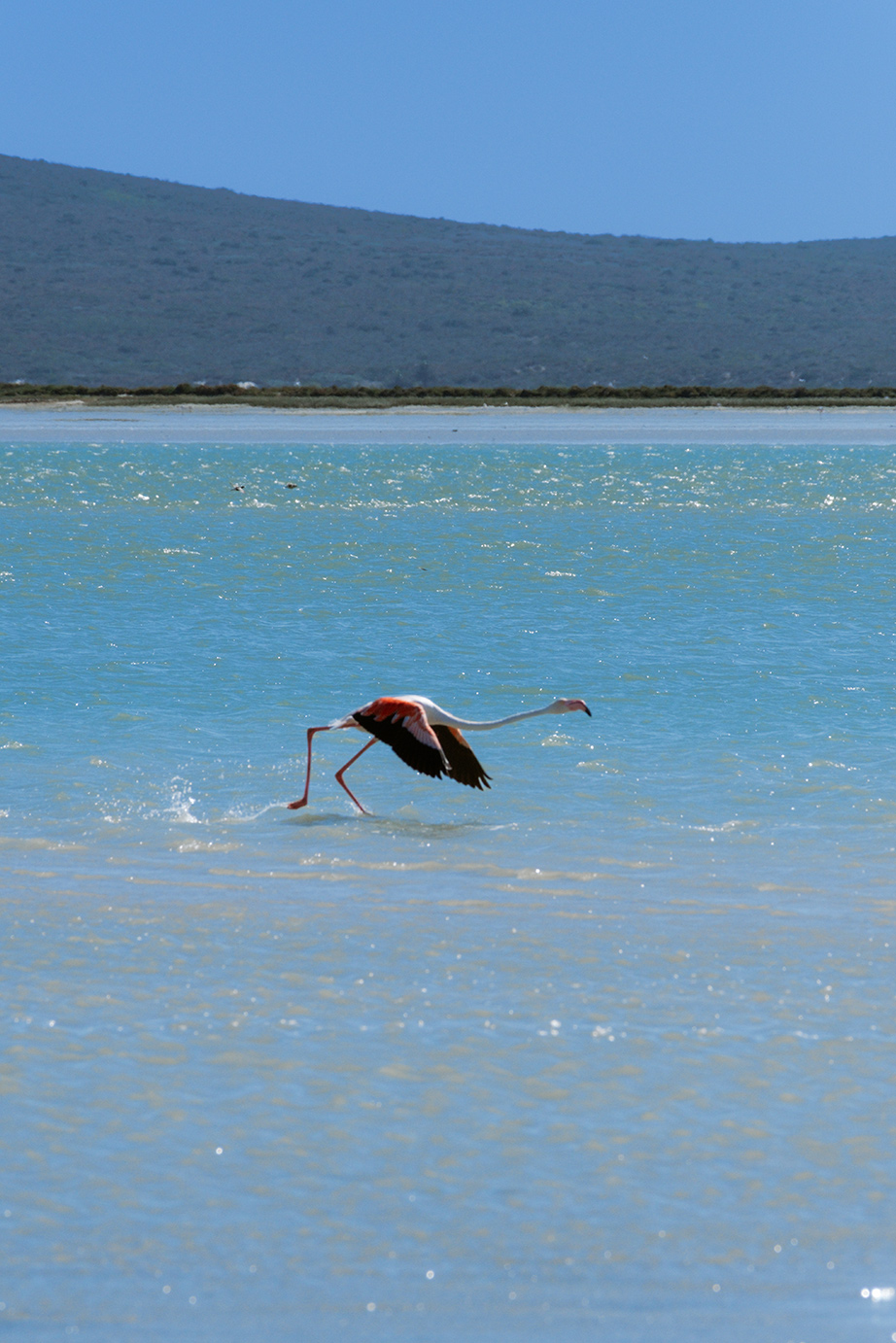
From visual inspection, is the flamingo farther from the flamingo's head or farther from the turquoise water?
the turquoise water

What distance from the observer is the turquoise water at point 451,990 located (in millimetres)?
3910

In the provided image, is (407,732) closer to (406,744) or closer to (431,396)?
(406,744)

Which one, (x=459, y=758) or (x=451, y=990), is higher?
(x=459, y=758)

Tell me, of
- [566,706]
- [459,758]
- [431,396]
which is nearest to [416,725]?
[459,758]

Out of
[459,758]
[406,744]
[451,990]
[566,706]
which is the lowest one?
[451,990]

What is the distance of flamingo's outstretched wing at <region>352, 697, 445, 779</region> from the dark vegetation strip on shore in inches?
2161

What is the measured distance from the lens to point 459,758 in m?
8.77

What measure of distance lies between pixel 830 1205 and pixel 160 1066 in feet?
6.69

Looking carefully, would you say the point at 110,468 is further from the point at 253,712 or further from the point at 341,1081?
the point at 341,1081

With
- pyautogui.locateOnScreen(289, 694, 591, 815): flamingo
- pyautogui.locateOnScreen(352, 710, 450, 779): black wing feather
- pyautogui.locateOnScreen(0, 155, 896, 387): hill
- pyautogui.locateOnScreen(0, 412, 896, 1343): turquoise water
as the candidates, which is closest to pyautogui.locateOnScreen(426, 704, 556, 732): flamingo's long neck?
pyautogui.locateOnScreen(289, 694, 591, 815): flamingo

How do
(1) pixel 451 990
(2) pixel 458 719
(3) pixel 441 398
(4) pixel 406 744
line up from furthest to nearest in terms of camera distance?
(3) pixel 441 398, (2) pixel 458 719, (4) pixel 406 744, (1) pixel 451 990

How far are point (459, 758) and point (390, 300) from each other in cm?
9350

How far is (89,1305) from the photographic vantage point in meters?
3.73

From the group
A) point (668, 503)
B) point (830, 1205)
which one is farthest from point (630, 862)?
point (668, 503)
